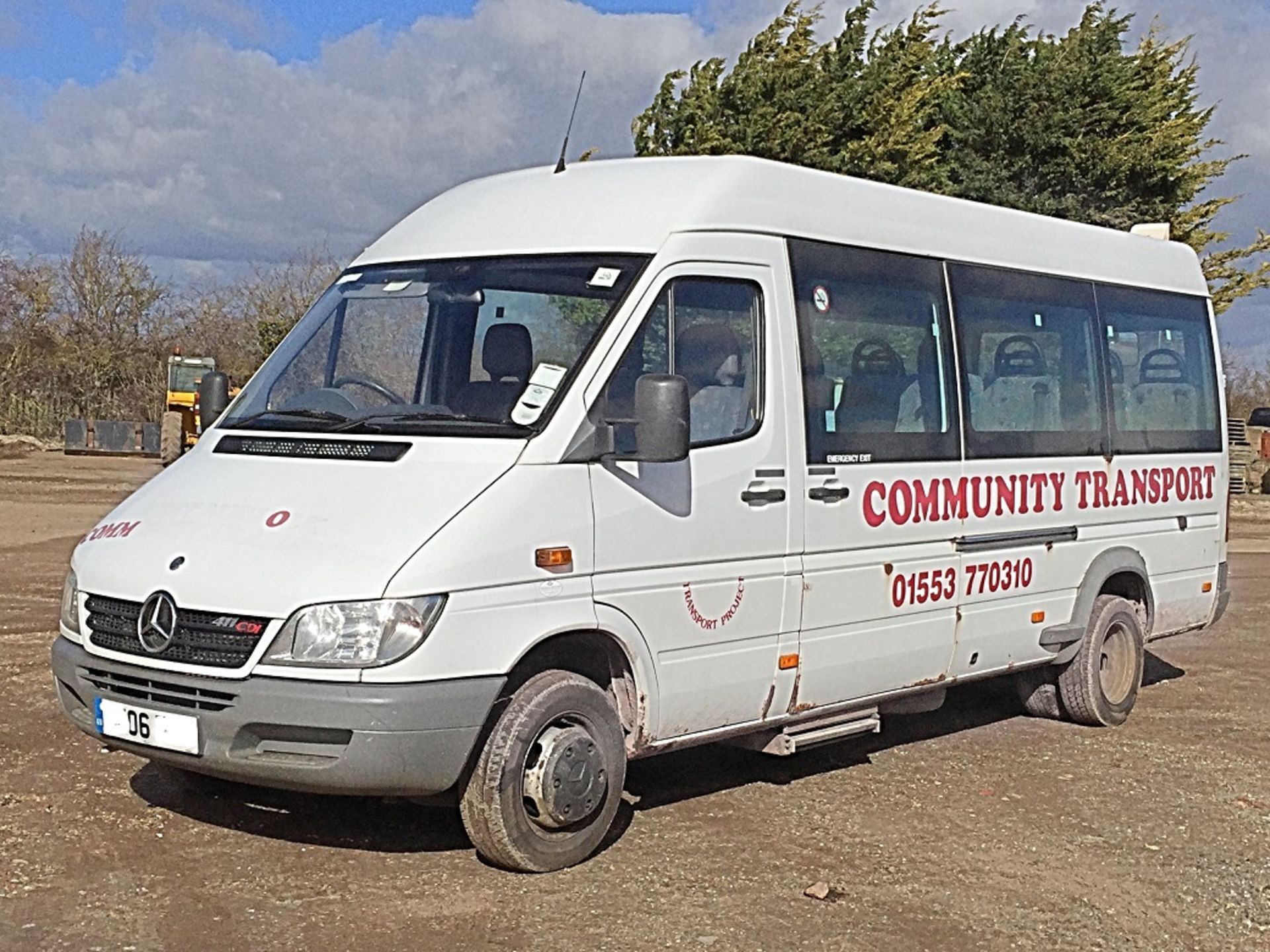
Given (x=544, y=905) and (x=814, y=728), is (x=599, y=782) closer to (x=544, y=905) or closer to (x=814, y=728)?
(x=544, y=905)

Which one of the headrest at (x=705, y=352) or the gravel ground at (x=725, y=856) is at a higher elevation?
the headrest at (x=705, y=352)

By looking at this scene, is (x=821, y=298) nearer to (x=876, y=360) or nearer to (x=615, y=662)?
(x=876, y=360)

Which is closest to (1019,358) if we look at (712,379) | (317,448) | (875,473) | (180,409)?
(875,473)

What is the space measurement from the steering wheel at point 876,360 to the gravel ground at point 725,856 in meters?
1.97

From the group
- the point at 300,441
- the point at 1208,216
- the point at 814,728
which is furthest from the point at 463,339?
the point at 1208,216

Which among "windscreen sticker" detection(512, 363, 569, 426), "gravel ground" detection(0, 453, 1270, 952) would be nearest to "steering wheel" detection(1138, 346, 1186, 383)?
"gravel ground" detection(0, 453, 1270, 952)

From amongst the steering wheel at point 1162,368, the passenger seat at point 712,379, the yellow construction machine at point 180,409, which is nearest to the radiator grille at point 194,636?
the passenger seat at point 712,379

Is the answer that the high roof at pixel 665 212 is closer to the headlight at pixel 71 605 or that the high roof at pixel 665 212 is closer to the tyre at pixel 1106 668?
the headlight at pixel 71 605

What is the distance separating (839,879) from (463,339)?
2.70 meters

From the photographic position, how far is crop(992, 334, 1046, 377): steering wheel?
8695mm

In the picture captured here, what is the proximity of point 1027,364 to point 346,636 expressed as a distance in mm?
4604

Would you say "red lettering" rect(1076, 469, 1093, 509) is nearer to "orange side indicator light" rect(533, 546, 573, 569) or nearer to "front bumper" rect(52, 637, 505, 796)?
"orange side indicator light" rect(533, 546, 573, 569)

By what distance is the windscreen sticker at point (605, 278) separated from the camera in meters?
6.73

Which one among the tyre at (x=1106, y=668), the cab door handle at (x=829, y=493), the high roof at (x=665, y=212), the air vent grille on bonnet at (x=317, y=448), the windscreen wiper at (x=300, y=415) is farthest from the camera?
the tyre at (x=1106, y=668)
